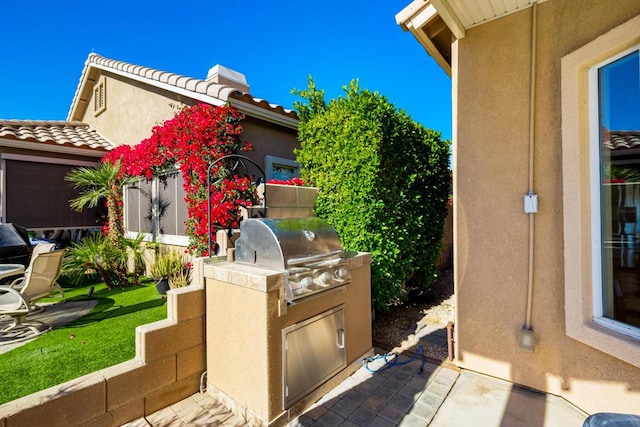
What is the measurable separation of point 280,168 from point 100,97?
32.9 ft

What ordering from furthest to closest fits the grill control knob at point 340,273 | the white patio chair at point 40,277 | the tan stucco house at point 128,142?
1. the tan stucco house at point 128,142
2. the white patio chair at point 40,277
3. the grill control knob at point 340,273

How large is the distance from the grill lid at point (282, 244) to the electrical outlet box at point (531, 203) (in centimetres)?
294

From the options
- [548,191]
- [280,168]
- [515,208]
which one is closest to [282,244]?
[515,208]

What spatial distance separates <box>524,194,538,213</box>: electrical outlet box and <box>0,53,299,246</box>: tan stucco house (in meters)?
6.94

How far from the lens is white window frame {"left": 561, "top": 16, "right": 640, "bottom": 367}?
3.68 metres

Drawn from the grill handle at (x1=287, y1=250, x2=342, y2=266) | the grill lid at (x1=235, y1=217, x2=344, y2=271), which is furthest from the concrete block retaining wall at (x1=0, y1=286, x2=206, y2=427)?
the grill handle at (x1=287, y1=250, x2=342, y2=266)

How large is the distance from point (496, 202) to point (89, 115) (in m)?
18.1

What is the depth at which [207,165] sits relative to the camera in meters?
7.58

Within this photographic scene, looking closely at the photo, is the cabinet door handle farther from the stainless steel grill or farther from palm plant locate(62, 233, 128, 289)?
palm plant locate(62, 233, 128, 289)

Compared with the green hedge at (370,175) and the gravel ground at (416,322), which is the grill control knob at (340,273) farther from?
the gravel ground at (416,322)

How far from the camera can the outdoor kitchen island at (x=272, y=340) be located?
3.74 meters

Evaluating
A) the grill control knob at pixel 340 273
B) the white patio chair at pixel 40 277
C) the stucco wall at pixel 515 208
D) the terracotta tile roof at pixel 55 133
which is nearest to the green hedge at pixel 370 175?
the grill control knob at pixel 340 273

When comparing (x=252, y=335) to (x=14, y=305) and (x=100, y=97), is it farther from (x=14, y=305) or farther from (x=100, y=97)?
(x=100, y=97)

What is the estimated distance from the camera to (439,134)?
951cm
